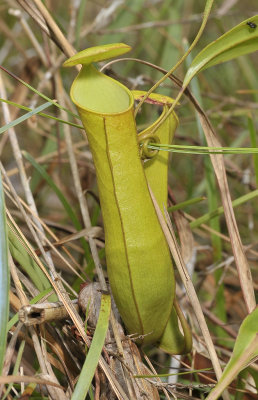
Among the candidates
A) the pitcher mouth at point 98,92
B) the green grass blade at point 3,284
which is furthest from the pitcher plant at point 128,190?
the green grass blade at point 3,284

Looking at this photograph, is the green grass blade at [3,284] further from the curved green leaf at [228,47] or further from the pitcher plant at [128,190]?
the curved green leaf at [228,47]

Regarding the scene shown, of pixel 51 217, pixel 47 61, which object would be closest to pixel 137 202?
pixel 47 61

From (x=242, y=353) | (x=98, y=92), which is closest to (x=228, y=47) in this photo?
(x=98, y=92)

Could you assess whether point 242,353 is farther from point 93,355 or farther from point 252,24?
point 252,24

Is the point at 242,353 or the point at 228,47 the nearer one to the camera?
the point at 242,353

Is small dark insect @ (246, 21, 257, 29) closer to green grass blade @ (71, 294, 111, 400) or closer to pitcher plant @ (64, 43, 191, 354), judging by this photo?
pitcher plant @ (64, 43, 191, 354)

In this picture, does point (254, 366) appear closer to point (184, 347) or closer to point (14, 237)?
point (184, 347)

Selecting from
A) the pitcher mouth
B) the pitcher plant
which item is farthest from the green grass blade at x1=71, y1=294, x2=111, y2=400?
the pitcher mouth
